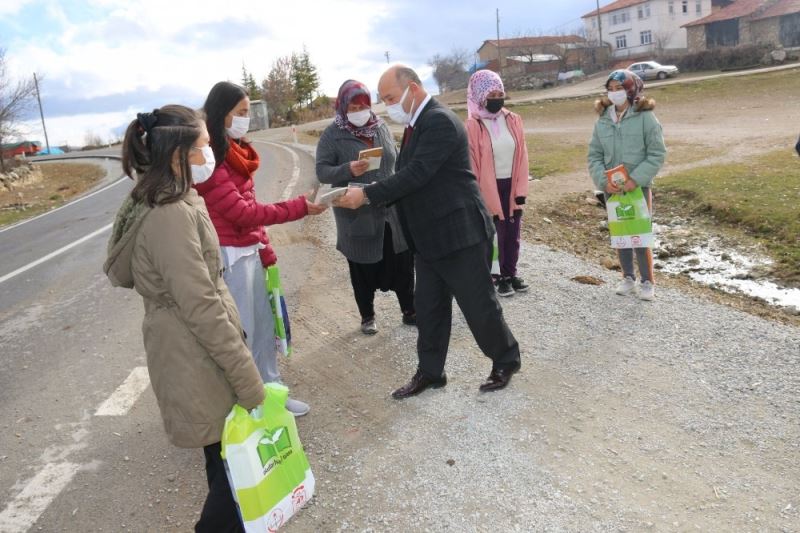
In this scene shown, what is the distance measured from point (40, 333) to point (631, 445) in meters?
5.49

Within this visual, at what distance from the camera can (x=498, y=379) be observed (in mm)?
4176

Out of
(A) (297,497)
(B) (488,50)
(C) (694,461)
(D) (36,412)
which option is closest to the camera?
(A) (297,497)

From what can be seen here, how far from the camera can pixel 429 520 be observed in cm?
294

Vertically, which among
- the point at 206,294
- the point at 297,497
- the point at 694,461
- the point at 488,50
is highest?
the point at 488,50

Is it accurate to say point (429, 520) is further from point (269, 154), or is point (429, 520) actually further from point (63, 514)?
point (269, 154)

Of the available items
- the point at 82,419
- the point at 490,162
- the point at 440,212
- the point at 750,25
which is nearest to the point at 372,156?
the point at 440,212

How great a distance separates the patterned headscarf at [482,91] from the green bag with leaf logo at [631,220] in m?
1.29

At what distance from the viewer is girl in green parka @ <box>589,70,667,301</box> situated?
5551 mm

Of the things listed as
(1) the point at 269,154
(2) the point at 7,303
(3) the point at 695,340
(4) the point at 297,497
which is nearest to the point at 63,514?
(4) the point at 297,497

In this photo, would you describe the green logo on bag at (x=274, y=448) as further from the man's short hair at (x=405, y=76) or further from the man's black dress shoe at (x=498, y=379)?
the man's short hair at (x=405, y=76)

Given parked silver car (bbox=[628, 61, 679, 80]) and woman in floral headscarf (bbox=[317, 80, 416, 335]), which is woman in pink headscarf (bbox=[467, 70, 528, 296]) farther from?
parked silver car (bbox=[628, 61, 679, 80])

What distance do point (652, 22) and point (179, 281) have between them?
235 feet

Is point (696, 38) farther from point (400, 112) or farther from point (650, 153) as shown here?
point (400, 112)

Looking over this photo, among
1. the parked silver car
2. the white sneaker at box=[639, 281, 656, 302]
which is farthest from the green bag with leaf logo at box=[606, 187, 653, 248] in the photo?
the parked silver car
